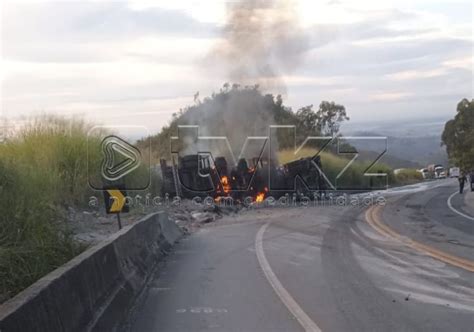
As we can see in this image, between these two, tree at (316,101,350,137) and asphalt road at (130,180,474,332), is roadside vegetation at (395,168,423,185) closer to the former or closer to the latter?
tree at (316,101,350,137)

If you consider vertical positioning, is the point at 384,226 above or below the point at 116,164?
→ below

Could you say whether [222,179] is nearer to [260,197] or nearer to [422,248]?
[260,197]

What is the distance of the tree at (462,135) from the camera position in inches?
2096

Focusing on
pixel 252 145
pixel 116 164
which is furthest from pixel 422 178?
pixel 116 164

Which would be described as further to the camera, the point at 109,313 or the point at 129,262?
the point at 129,262

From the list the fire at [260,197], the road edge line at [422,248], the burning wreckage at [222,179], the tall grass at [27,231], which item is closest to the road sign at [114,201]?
the tall grass at [27,231]

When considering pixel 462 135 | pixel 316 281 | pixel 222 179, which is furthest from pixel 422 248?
pixel 462 135

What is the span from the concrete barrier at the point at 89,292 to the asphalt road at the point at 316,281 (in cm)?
35

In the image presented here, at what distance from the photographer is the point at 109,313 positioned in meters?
8.26

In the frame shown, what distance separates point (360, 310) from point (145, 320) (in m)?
2.76

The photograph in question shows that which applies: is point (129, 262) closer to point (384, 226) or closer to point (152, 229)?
point (152, 229)

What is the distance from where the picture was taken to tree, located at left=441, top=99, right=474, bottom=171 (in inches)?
2096

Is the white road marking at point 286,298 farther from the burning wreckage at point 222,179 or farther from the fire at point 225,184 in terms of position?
the fire at point 225,184

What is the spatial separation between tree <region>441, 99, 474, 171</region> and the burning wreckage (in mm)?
25249
